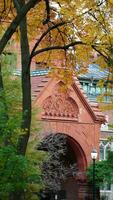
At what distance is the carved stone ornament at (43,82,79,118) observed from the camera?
4150 cm

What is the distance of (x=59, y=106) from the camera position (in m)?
42.1

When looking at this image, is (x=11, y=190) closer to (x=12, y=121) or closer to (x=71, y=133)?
(x=12, y=121)

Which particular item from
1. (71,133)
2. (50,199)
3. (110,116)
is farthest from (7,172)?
(110,116)

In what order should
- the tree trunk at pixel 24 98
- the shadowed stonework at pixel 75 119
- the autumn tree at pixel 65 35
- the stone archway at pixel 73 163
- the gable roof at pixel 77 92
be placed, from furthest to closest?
the stone archway at pixel 73 163, the shadowed stonework at pixel 75 119, the gable roof at pixel 77 92, the autumn tree at pixel 65 35, the tree trunk at pixel 24 98

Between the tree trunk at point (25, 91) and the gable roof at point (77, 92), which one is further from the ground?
the gable roof at point (77, 92)

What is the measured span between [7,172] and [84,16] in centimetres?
634

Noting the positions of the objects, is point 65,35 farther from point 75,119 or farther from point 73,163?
point 73,163

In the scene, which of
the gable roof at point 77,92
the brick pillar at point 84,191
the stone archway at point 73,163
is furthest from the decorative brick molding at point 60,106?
the brick pillar at point 84,191

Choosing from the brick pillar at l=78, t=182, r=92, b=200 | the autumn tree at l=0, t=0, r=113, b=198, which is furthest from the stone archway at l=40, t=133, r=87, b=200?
the autumn tree at l=0, t=0, r=113, b=198

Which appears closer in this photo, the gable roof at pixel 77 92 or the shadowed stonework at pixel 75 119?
the gable roof at pixel 77 92

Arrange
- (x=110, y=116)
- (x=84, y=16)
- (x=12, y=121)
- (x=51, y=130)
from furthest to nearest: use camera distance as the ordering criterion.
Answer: (x=110, y=116) → (x=51, y=130) → (x=84, y=16) → (x=12, y=121)

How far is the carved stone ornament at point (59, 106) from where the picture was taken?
4150cm

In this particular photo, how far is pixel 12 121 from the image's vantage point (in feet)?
51.0

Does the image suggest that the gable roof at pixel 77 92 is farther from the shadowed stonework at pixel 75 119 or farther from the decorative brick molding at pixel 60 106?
the decorative brick molding at pixel 60 106
